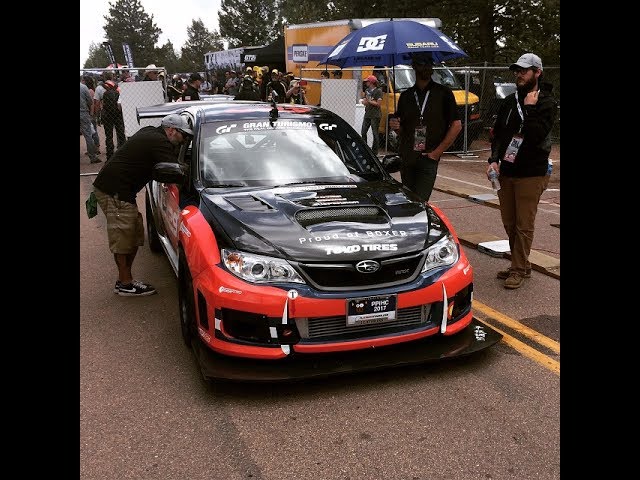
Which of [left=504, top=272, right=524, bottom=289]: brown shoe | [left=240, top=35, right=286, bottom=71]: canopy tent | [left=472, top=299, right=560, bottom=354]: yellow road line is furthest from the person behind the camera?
[left=240, top=35, right=286, bottom=71]: canopy tent

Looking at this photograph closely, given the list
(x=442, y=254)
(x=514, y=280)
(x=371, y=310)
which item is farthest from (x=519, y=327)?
(x=371, y=310)

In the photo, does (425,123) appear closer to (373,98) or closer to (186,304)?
(186,304)

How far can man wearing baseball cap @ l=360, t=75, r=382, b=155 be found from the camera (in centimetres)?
1327

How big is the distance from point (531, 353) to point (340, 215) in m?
1.62

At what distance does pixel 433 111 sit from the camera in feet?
20.0

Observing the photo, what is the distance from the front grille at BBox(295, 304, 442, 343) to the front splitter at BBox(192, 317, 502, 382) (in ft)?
0.48

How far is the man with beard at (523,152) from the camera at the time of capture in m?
4.96

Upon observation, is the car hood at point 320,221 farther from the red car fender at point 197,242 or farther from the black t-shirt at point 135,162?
the black t-shirt at point 135,162

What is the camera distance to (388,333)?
3625 mm

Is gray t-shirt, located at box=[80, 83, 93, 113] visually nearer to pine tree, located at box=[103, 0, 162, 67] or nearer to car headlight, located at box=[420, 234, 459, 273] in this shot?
car headlight, located at box=[420, 234, 459, 273]

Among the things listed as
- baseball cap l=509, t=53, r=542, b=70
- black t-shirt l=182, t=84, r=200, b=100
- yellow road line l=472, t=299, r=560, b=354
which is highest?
black t-shirt l=182, t=84, r=200, b=100

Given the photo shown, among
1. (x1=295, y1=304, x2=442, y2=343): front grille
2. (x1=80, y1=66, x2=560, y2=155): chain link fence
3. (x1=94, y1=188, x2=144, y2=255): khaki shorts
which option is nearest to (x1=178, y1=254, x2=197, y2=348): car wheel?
(x1=295, y1=304, x2=442, y2=343): front grille
